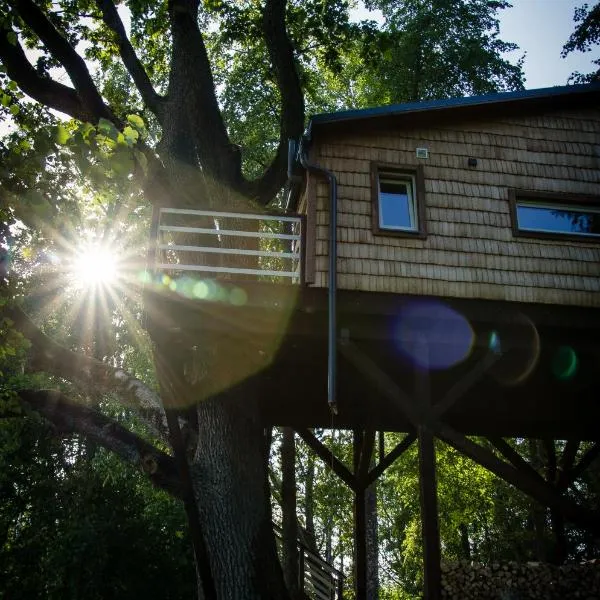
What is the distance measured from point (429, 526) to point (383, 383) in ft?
6.10

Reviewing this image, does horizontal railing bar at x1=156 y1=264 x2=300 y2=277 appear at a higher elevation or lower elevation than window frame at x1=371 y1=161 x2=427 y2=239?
lower

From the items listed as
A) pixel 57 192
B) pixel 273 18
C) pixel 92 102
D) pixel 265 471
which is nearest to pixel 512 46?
pixel 273 18

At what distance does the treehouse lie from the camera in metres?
8.23

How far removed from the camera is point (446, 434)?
804cm

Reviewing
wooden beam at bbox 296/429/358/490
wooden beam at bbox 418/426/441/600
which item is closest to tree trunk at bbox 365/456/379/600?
wooden beam at bbox 296/429/358/490

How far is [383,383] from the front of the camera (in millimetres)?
8172

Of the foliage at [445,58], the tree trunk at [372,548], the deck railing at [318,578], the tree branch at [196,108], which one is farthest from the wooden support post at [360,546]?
the foliage at [445,58]

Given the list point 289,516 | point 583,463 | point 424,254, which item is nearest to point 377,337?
point 424,254

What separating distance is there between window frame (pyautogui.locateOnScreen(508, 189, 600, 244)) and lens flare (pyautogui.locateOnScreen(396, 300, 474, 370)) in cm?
174

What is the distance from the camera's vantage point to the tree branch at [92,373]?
809 centimetres

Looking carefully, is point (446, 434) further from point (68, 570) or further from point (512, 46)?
point (512, 46)

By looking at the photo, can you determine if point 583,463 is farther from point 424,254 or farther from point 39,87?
point 39,87

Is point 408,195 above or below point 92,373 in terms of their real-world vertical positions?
above

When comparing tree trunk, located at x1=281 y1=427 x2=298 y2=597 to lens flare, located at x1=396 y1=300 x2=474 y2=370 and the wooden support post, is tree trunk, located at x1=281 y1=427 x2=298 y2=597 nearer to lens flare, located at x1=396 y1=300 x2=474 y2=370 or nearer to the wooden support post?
the wooden support post
